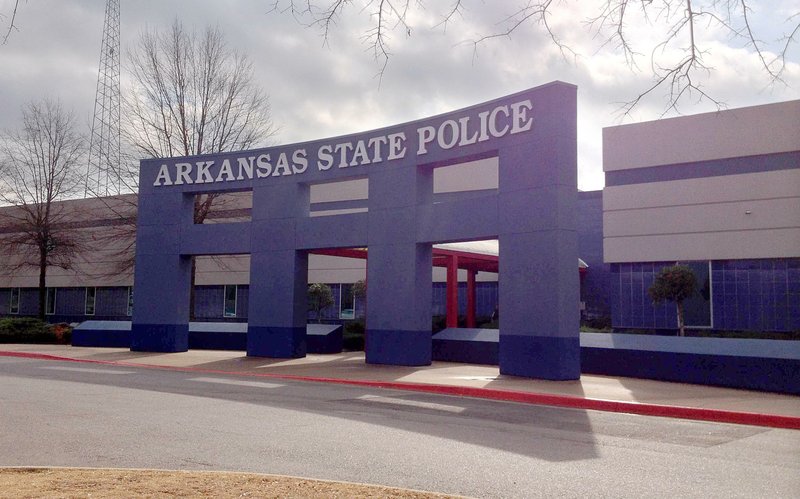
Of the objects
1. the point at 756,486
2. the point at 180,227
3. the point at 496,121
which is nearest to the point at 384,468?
the point at 756,486

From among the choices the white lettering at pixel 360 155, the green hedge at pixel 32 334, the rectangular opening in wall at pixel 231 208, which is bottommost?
the green hedge at pixel 32 334

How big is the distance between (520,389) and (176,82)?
1123 inches

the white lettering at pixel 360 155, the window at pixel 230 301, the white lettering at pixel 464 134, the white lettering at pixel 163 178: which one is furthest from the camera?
the window at pixel 230 301

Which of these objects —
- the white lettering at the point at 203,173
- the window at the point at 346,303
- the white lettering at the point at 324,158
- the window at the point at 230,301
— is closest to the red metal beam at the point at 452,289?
the white lettering at the point at 324,158

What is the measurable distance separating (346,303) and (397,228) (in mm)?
21689

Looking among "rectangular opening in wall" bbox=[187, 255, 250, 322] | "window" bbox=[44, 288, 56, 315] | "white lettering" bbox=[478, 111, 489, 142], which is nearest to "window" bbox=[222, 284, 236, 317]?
"rectangular opening in wall" bbox=[187, 255, 250, 322]

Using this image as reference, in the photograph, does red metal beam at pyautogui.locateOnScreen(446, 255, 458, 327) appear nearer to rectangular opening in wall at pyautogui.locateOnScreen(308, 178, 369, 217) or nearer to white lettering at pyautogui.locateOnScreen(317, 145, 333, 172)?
white lettering at pyautogui.locateOnScreen(317, 145, 333, 172)

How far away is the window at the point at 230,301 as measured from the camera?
47.2m

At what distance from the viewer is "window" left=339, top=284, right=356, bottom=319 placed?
43562mm

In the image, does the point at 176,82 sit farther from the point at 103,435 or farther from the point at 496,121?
the point at 103,435

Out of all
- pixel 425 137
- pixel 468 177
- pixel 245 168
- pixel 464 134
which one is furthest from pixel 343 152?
pixel 468 177

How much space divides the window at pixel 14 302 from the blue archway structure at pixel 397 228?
1263 inches

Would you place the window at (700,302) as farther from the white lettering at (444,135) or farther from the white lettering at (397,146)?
the white lettering at (397,146)

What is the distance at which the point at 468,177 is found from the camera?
4081 cm
